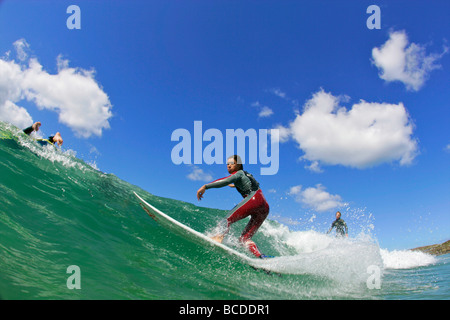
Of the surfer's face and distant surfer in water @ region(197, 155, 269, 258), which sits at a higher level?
the surfer's face

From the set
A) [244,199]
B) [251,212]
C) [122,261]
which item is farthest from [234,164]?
[122,261]

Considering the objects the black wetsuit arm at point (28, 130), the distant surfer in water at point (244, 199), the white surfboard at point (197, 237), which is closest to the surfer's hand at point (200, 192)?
the distant surfer in water at point (244, 199)

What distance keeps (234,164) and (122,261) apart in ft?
9.56

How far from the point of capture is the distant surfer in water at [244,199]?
5.14 meters

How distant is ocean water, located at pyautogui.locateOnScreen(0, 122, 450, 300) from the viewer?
355 centimetres

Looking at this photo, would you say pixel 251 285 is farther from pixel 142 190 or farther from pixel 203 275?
pixel 142 190

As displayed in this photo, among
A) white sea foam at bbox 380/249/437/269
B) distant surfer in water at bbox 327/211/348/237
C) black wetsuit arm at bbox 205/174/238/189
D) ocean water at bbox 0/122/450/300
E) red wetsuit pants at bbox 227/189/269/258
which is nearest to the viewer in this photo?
ocean water at bbox 0/122/450/300

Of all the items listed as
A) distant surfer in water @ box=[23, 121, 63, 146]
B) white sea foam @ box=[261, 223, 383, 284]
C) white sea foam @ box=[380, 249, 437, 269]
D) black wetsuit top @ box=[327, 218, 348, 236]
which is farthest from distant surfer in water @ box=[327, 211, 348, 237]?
distant surfer in water @ box=[23, 121, 63, 146]

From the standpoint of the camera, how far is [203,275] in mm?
4531

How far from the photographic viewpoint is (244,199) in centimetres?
537

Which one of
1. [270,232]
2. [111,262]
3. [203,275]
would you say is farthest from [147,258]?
[270,232]

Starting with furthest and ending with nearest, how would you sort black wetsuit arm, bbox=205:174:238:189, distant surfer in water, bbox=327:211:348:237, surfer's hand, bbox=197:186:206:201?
distant surfer in water, bbox=327:211:348:237 → black wetsuit arm, bbox=205:174:238:189 → surfer's hand, bbox=197:186:206:201

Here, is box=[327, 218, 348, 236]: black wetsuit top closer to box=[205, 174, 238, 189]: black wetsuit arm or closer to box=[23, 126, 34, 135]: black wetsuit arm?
box=[205, 174, 238, 189]: black wetsuit arm

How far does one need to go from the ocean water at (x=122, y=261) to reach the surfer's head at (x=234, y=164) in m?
1.68
